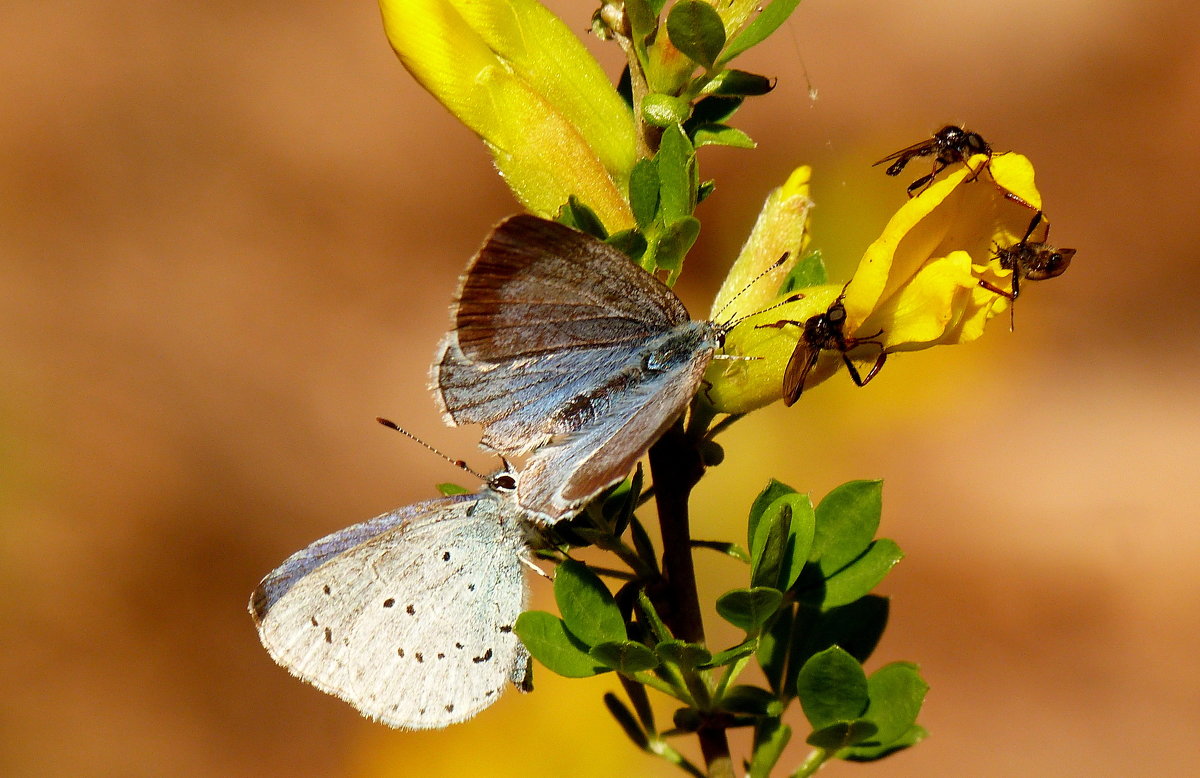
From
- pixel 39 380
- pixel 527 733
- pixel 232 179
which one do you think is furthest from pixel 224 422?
pixel 527 733

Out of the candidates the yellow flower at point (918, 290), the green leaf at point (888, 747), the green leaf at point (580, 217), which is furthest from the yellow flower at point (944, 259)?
the green leaf at point (888, 747)

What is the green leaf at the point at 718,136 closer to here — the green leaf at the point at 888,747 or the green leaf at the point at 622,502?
the green leaf at the point at 622,502

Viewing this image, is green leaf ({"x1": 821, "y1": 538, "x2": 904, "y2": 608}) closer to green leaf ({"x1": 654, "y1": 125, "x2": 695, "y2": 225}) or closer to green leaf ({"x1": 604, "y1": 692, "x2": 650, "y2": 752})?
green leaf ({"x1": 604, "y1": 692, "x2": 650, "y2": 752})

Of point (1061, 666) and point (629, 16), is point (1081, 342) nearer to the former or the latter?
point (1061, 666)

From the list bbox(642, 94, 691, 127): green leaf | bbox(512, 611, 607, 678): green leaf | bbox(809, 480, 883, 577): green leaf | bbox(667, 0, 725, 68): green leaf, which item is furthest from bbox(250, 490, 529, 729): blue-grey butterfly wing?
bbox(667, 0, 725, 68): green leaf

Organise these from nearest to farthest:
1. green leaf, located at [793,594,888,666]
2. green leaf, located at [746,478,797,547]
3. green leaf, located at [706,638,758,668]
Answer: green leaf, located at [706,638,758,668] → green leaf, located at [746,478,797,547] → green leaf, located at [793,594,888,666]

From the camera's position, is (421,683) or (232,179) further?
(232,179)
